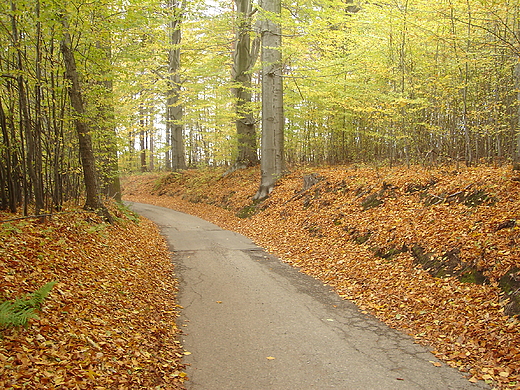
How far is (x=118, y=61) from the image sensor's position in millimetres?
11023

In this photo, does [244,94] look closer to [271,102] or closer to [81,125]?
[271,102]

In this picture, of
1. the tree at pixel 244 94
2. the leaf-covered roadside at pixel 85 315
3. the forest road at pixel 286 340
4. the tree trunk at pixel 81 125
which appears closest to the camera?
the leaf-covered roadside at pixel 85 315

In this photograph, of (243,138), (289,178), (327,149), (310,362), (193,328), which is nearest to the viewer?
(310,362)

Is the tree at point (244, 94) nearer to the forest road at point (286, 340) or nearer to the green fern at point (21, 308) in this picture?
the forest road at point (286, 340)

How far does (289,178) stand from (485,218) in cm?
985

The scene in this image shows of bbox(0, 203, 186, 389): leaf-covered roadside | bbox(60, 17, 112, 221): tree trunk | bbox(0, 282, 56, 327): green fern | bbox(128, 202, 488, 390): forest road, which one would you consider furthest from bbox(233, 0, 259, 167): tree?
bbox(0, 282, 56, 327): green fern

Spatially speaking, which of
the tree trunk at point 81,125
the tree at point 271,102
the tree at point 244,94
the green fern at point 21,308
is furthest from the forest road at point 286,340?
the tree at point 244,94

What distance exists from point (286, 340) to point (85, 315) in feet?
8.74

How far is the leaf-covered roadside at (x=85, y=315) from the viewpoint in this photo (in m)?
3.43

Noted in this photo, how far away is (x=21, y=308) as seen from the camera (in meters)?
4.02

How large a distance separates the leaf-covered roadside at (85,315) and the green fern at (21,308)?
81 millimetres

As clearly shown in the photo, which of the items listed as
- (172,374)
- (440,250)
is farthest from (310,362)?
(440,250)

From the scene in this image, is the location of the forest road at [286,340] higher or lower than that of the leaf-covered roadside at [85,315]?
lower

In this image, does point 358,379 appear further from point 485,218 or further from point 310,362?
point 485,218
